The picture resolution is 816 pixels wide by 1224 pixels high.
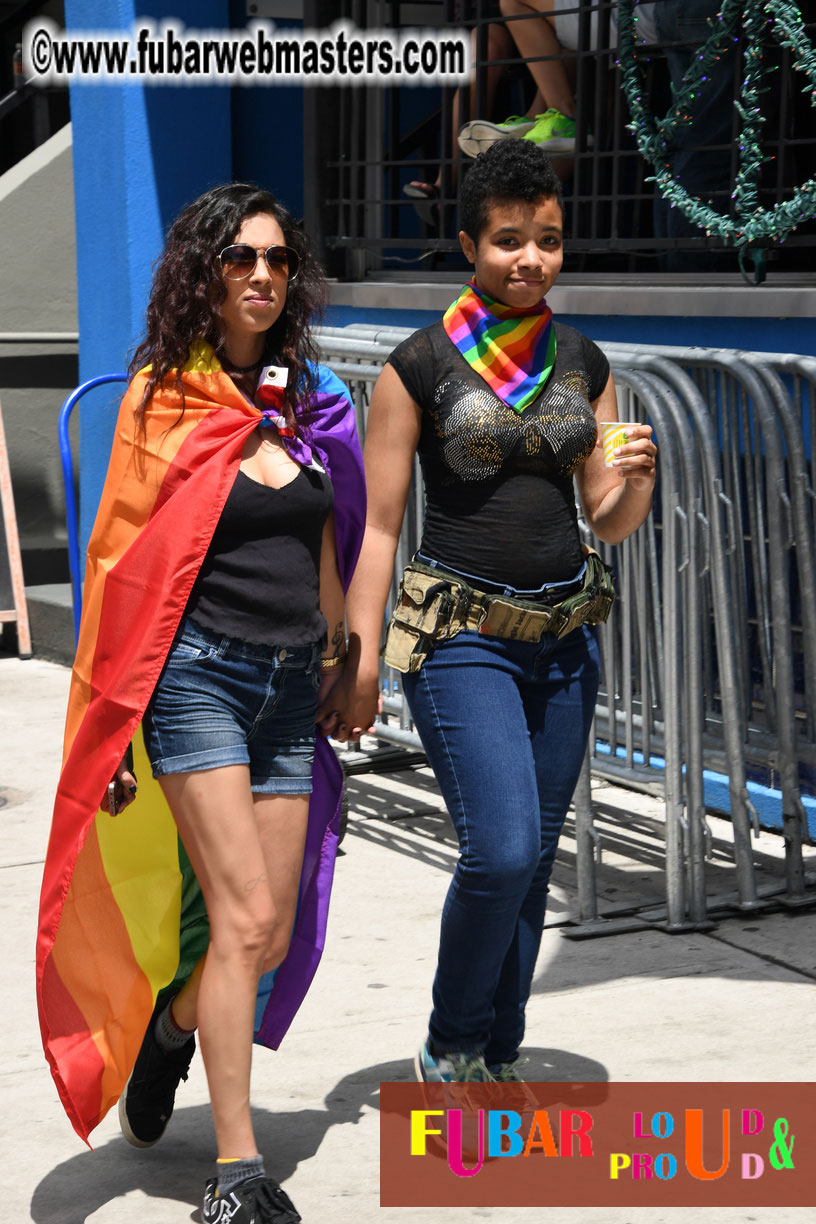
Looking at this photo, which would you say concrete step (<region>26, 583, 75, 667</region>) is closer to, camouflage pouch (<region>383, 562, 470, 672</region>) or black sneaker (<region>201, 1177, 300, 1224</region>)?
camouflage pouch (<region>383, 562, 470, 672</region>)

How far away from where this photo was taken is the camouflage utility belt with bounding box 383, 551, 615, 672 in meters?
3.59

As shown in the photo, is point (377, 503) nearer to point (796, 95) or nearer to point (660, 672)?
point (660, 672)

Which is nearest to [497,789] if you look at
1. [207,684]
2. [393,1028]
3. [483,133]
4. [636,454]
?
[207,684]

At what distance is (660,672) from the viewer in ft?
17.3

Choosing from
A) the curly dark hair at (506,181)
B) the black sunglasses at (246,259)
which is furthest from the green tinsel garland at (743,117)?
the black sunglasses at (246,259)

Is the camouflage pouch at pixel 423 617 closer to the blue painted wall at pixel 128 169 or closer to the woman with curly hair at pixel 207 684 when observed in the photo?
the woman with curly hair at pixel 207 684

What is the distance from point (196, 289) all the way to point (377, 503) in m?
0.61

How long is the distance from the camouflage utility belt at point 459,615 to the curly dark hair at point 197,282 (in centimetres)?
47

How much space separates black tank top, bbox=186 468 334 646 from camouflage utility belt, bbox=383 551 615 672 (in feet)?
0.83

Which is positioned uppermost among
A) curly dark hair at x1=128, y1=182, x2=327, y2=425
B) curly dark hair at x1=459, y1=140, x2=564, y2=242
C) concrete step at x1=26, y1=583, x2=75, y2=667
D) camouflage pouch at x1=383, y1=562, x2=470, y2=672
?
curly dark hair at x1=459, y1=140, x2=564, y2=242

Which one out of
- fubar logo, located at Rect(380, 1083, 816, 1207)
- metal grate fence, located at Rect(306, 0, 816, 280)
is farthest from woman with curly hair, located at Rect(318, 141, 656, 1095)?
metal grate fence, located at Rect(306, 0, 816, 280)

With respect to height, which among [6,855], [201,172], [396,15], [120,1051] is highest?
[396,15]

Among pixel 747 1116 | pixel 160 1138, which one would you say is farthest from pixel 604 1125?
pixel 160 1138

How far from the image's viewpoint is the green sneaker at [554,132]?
7000 millimetres
